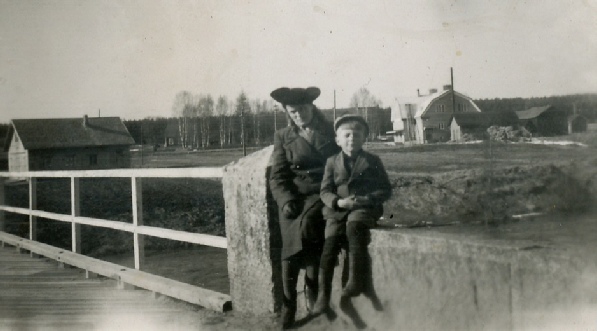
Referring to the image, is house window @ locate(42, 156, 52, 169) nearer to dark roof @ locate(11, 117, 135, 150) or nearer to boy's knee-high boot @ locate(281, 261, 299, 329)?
dark roof @ locate(11, 117, 135, 150)

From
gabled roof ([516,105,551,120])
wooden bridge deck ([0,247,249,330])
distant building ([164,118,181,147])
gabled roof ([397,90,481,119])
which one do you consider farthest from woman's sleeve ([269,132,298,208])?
distant building ([164,118,181,147])

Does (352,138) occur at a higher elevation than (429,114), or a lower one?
lower

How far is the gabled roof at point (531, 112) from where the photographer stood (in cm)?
247

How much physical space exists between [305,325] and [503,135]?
1.54 meters

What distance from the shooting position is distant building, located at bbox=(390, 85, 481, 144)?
2.62 m

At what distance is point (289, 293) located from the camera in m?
3.17

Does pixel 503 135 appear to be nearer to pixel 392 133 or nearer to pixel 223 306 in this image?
pixel 392 133

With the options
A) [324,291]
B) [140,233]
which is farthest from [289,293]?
[140,233]

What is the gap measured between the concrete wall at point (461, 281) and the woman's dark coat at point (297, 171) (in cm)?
18

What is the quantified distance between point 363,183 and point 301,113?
614 millimetres

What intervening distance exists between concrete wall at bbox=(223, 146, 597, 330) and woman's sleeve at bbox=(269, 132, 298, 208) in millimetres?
162

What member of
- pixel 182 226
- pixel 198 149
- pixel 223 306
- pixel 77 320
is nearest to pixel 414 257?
pixel 223 306

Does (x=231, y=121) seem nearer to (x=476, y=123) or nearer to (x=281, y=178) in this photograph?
(x=281, y=178)

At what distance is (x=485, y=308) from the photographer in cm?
223
